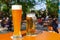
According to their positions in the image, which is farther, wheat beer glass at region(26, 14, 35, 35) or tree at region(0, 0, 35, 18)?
tree at region(0, 0, 35, 18)

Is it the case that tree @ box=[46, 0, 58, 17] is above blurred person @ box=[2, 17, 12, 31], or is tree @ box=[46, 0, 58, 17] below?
above

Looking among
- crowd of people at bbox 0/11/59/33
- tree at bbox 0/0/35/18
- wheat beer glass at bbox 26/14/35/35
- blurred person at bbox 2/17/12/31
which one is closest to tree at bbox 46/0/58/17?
crowd of people at bbox 0/11/59/33

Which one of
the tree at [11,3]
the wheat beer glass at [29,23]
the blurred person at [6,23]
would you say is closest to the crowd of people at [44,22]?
the blurred person at [6,23]

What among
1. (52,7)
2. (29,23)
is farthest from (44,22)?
(29,23)

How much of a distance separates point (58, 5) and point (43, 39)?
1391 mm

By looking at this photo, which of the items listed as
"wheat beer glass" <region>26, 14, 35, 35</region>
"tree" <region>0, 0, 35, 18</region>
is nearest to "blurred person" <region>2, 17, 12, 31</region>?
"tree" <region>0, 0, 35, 18</region>

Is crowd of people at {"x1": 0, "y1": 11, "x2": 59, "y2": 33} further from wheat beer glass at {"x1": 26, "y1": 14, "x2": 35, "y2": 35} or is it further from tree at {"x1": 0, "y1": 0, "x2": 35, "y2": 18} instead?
wheat beer glass at {"x1": 26, "y1": 14, "x2": 35, "y2": 35}

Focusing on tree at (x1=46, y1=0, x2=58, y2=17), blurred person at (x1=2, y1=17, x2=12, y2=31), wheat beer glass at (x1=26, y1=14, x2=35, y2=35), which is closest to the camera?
wheat beer glass at (x1=26, y1=14, x2=35, y2=35)

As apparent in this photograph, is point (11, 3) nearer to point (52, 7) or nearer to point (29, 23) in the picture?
point (52, 7)

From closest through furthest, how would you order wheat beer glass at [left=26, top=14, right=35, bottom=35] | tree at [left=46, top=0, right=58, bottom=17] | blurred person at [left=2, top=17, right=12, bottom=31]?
wheat beer glass at [left=26, top=14, right=35, bottom=35]
blurred person at [left=2, top=17, right=12, bottom=31]
tree at [left=46, top=0, right=58, bottom=17]

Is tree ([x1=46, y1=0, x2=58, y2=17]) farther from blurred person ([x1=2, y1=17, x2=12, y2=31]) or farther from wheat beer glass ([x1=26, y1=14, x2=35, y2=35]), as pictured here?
wheat beer glass ([x1=26, y1=14, x2=35, y2=35])

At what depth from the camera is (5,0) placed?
2111 millimetres

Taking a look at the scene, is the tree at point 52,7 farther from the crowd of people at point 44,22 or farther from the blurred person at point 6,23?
the blurred person at point 6,23

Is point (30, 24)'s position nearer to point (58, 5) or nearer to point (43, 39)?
point (43, 39)
